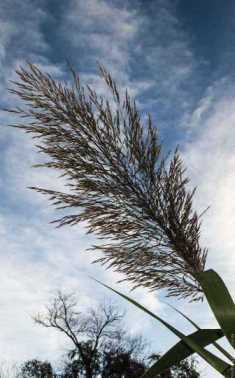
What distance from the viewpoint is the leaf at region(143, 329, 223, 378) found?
71 centimetres

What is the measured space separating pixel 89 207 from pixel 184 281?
0.58m

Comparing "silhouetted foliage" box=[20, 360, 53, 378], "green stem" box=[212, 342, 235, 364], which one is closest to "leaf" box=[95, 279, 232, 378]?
"green stem" box=[212, 342, 235, 364]

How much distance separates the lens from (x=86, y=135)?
1.94 meters

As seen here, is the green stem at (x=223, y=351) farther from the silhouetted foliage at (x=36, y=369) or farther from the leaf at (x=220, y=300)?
the silhouetted foliage at (x=36, y=369)

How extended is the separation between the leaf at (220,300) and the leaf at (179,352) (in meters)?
0.11

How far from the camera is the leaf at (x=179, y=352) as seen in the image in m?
0.71

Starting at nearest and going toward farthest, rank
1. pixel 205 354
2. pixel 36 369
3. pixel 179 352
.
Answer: pixel 205 354 < pixel 179 352 < pixel 36 369

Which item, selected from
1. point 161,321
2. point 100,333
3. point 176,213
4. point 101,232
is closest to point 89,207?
point 101,232

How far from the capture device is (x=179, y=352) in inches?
29.7

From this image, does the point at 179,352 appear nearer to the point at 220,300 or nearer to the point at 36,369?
the point at 220,300

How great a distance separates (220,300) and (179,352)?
16 centimetres

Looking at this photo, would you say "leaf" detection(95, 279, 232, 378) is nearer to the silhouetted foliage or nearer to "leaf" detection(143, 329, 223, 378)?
"leaf" detection(143, 329, 223, 378)

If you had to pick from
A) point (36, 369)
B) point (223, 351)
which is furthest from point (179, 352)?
point (36, 369)

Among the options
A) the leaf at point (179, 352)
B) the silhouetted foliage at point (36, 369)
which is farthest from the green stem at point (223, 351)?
the silhouetted foliage at point (36, 369)
